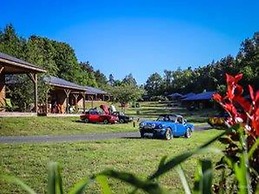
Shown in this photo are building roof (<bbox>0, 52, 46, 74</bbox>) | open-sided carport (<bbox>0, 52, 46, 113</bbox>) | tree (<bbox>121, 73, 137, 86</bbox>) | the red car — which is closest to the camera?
building roof (<bbox>0, 52, 46, 74</bbox>)

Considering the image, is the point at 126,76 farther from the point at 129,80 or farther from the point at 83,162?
the point at 83,162

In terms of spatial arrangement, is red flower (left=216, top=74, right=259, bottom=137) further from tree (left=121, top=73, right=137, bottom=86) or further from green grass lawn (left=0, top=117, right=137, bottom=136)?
tree (left=121, top=73, right=137, bottom=86)

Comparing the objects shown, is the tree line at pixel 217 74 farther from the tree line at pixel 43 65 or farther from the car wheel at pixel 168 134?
the car wheel at pixel 168 134

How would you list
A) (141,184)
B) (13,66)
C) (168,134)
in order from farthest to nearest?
(13,66) < (168,134) < (141,184)

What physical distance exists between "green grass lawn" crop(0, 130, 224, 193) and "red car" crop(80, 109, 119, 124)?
1966 cm

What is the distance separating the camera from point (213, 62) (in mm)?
121875

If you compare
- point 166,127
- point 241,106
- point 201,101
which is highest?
point 201,101

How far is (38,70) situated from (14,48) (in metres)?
16.6

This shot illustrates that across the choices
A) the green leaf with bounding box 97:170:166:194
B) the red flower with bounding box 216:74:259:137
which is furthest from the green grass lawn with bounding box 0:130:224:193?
the green leaf with bounding box 97:170:166:194

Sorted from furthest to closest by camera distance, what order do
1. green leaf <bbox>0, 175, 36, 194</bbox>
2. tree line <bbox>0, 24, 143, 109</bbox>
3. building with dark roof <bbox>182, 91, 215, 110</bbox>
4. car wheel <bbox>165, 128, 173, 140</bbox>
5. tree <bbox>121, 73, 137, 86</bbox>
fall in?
tree <bbox>121, 73, 137, 86</bbox>
building with dark roof <bbox>182, 91, 215, 110</bbox>
tree line <bbox>0, 24, 143, 109</bbox>
car wheel <bbox>165, 128, 173, 140</bbox>
green leaf <bbox>0, 175, 36, 194</bbox>

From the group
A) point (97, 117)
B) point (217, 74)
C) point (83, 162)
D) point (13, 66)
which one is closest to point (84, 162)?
point (83, 162)

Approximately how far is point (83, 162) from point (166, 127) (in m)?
10.4

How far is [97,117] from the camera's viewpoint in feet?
122

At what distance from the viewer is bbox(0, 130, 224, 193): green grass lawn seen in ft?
30.3
